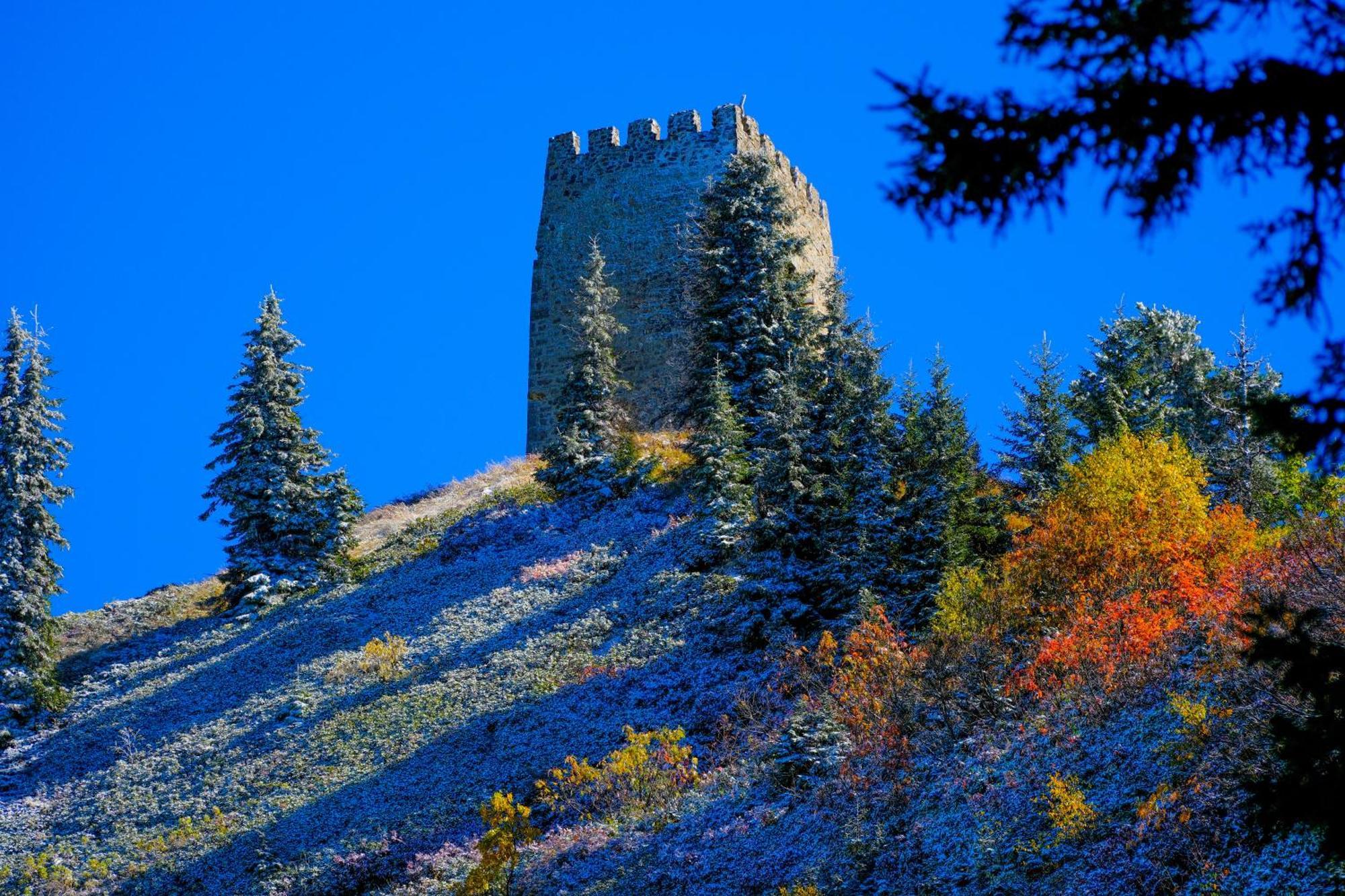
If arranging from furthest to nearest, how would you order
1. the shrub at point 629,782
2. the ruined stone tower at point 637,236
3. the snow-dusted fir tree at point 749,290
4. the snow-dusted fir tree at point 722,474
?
the ruined stone tower at point 637,236
the snow-dusted fir tree at point 749,290
the snow-dusted fir tree at point 722,474
the shrub at point 629,782

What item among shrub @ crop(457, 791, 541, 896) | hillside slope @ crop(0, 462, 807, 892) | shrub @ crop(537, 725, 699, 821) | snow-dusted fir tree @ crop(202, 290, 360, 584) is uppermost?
snow-dusted fir tree @ crop(202, 290, 360, 584)

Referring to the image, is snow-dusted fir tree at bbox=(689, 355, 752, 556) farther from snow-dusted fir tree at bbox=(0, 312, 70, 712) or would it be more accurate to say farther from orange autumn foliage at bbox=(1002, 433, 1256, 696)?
snow-dusted fir tree at bbox=(0, 312, 70, 712)

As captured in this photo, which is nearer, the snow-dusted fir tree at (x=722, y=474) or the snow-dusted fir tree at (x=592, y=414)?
the snow-dusted fir tree at (x=722, y=474)

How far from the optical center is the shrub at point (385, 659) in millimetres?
27641

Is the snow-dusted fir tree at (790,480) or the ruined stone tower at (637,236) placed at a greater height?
the ruined stone tower at (637,236)

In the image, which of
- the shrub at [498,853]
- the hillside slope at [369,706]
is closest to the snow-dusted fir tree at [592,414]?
the hillside slope at [369,706]

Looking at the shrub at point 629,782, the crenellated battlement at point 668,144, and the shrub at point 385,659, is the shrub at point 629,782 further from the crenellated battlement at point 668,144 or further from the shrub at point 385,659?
the crenellated battlement at point 668,144

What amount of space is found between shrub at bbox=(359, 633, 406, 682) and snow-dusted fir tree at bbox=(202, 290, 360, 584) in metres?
7.84

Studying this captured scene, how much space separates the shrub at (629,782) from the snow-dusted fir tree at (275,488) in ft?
57.2

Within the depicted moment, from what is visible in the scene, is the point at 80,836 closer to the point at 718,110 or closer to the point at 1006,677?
the point at 1006,677

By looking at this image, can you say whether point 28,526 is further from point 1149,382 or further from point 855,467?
point 1149,382

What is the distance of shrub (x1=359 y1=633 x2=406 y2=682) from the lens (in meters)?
27.6

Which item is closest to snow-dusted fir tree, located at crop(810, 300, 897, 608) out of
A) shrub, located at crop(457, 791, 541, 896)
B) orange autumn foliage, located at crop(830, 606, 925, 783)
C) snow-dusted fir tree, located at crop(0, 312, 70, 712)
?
orange autumn foliage, located at crop(830, 606, 925, 783)

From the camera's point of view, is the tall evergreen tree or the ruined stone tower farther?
the ruined stone tower
